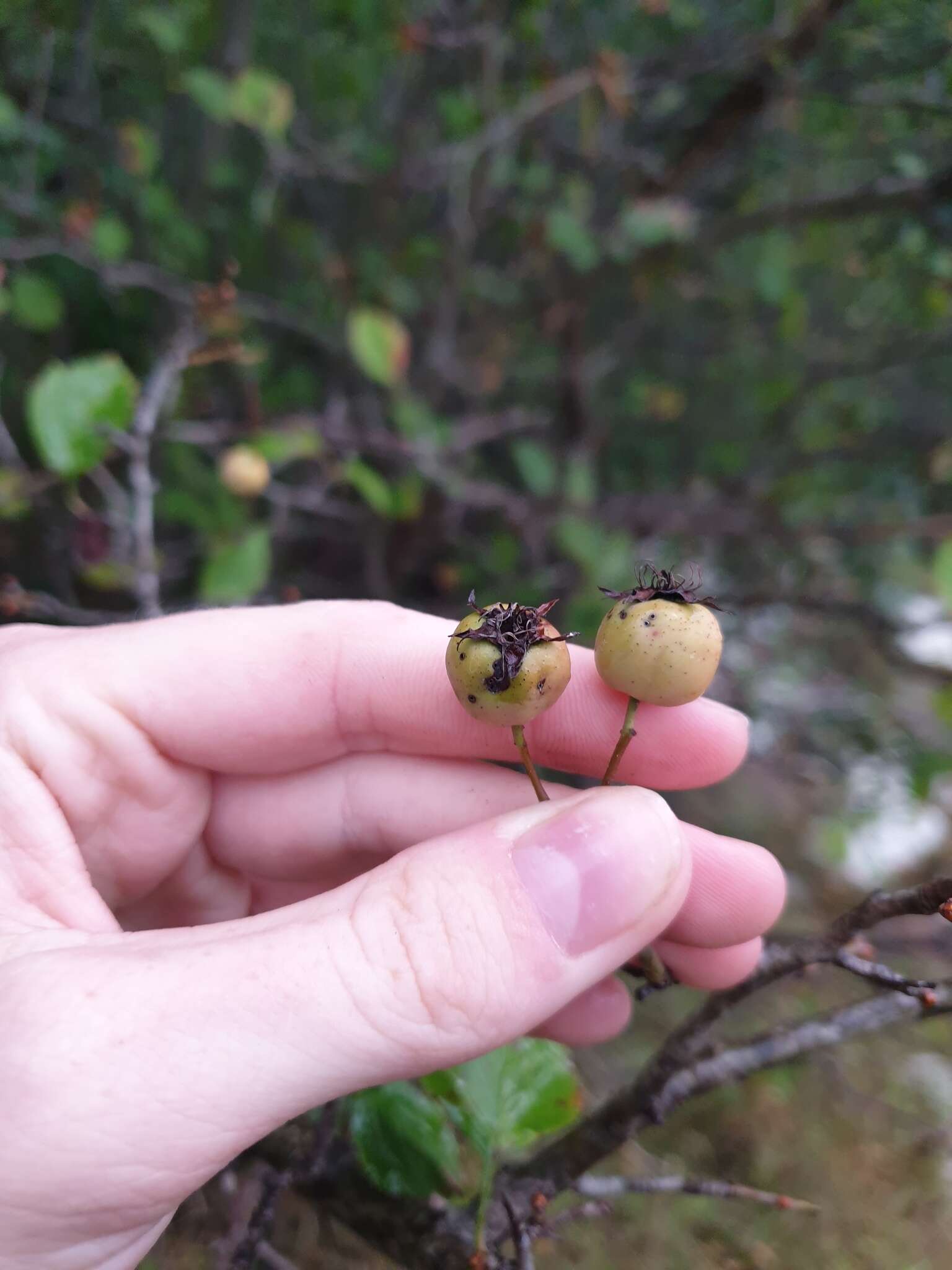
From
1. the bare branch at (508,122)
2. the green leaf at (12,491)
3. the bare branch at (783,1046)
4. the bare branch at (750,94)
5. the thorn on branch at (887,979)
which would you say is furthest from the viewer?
the bare branch at (508,122)

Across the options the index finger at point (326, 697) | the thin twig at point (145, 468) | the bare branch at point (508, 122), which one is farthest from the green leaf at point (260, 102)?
the index finger at point (326, 697)

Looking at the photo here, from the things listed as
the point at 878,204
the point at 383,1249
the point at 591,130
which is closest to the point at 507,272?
the point at 591,130

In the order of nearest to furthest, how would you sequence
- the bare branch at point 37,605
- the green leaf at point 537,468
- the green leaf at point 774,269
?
the bare branch at point 37,605 → the green leaf at point 537,468 → the green leaf at point 774,269

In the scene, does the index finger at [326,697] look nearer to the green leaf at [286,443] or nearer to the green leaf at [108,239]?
the green leaf at [286,443]

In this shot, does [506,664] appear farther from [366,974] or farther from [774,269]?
[774,269]

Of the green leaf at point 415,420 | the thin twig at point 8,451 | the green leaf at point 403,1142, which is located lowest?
the green leaf at point 403,1142

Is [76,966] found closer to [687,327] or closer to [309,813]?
[309,813]
